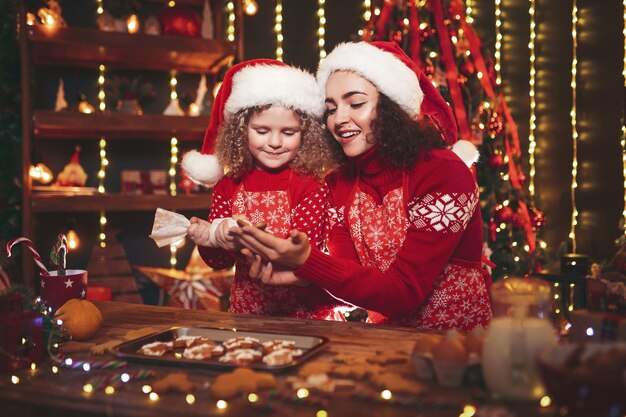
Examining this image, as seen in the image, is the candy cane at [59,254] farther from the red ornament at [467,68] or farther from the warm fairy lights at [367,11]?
A: the red ornament at [467,68]

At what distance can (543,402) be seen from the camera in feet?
3.47

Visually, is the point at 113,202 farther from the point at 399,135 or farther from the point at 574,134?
the point at 574,134

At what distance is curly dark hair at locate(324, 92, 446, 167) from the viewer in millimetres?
1891

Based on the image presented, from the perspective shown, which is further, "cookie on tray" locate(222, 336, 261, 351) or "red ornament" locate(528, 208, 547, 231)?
"red ornament" locate(528, 208, 547, 231)

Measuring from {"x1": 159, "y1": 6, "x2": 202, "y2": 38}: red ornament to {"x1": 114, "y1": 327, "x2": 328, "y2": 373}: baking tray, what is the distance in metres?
2.75

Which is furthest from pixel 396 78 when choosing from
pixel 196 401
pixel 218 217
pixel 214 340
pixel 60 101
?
pixel 60 101

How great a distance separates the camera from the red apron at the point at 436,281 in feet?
6.24

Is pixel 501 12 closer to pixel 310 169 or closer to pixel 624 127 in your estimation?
pixel 624 127

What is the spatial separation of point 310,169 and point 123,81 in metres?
2.42

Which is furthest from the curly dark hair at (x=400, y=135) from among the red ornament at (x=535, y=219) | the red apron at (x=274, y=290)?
the red ornament at (x=535, y=219)

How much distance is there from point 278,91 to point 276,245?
65cm

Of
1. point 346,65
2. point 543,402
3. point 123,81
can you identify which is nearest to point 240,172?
point 346,65

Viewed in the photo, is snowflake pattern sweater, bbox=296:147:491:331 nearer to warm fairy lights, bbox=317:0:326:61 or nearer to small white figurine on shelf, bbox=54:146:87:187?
small white figurine on shelf, bbox=54:146:87:187

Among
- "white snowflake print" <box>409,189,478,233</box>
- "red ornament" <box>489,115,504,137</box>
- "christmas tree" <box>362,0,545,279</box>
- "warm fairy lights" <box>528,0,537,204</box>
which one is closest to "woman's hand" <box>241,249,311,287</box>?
"white snowflake print" <box>409,189,478,233</box>
